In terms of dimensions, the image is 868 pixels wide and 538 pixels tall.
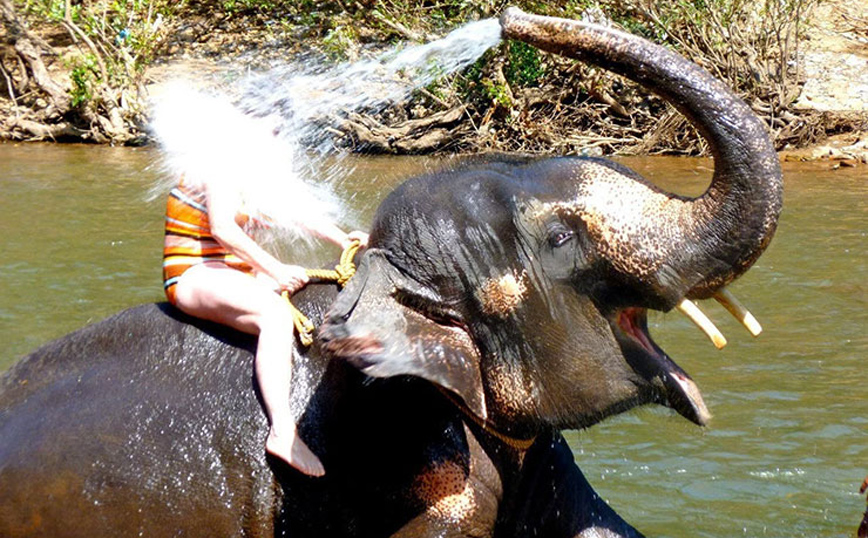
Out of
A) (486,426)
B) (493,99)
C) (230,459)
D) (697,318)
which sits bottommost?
(493,99)

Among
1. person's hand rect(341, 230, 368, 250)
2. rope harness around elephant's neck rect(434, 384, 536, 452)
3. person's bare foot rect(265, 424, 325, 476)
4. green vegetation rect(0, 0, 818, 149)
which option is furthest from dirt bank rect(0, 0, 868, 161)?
person's bare foot rect(265, 424, 325, 476)

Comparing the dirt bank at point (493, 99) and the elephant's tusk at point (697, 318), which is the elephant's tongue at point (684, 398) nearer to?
the elephant's tusk at point (697, 318)

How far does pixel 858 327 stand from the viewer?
7.46m

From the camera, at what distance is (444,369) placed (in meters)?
3.43

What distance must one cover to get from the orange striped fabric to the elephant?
20 centimetres

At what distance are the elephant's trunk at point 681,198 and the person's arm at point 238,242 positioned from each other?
0.97m

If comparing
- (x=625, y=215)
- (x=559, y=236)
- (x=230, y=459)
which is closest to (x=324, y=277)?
(x=230, y=459)

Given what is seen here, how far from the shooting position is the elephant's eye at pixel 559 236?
3.43 meters

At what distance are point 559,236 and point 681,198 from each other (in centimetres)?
33

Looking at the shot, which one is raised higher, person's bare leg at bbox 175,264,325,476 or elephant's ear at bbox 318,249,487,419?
elephant's ear at bbox 318,249,487,419

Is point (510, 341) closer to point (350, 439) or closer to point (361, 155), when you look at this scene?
point (350, 439)

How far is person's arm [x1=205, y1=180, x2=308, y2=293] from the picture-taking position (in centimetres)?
396

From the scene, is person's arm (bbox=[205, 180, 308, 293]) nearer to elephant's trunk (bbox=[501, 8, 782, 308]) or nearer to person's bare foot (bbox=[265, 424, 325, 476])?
person's bare foot (bbox=[265, 424, 325, 476])

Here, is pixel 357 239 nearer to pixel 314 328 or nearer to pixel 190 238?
pixel 314 328
